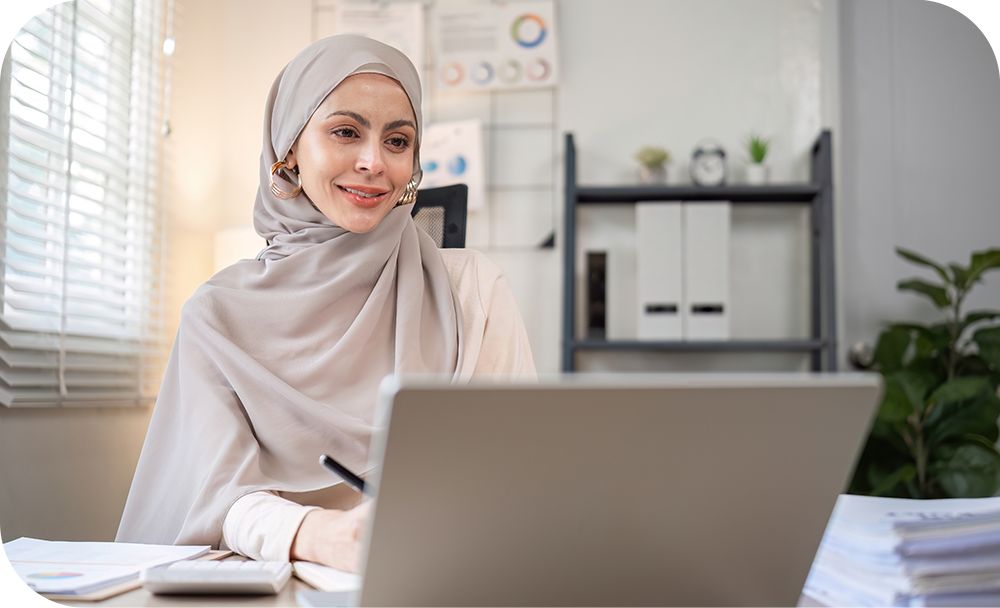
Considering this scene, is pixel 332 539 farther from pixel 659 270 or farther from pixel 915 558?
pixel 659 270

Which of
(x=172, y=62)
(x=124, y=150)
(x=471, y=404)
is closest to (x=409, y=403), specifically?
(x=471, y=404)

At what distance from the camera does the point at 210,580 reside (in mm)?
636

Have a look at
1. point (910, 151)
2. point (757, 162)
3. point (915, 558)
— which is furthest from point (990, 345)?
point (915, 558)

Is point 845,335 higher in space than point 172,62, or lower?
lower

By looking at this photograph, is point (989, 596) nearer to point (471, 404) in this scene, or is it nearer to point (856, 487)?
point (471, 404)

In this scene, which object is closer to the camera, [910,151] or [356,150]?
[356,150]

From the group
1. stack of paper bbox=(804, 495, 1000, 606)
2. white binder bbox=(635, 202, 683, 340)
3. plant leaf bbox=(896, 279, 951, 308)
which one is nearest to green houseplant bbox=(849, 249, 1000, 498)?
plant leaf bbox=(896, 279, 951, 308)

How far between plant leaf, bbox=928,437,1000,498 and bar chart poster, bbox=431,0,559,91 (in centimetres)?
175

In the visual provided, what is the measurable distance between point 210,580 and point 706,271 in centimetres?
248

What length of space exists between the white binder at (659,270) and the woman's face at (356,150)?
172 cm

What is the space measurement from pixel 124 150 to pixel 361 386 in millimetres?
1316

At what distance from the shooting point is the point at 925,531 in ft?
2.05

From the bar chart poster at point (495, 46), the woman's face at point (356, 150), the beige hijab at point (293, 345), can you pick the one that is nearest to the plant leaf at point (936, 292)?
the bar chart poster at point (495, 46)

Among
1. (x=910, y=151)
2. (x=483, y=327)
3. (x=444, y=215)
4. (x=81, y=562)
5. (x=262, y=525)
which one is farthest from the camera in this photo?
(x=910, y=151)
